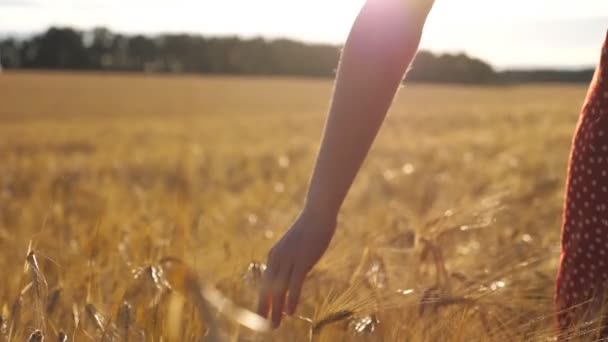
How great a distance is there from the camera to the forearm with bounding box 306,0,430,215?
92 cm

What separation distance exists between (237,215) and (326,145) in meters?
2.02

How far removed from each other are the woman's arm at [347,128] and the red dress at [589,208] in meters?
0.28

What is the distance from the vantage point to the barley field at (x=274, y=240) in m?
1.02

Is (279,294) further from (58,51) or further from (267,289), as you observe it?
(58,51)

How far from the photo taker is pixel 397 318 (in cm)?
102

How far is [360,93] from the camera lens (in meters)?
0.92

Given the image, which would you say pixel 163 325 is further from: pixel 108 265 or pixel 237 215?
pixel 237 215

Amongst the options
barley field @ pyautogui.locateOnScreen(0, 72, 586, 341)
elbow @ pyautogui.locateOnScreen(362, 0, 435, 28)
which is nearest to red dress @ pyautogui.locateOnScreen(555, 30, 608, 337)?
barley field @ pyautogui.locateOnScreen(0, 72, 586, 341)

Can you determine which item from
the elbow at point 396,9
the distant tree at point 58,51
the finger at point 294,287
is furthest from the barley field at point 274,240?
the distant tree at point 58,51

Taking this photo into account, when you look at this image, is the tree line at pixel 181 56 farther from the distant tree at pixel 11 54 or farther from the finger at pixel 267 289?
the finger at pixel 267 289

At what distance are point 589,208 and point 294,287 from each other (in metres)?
0.40

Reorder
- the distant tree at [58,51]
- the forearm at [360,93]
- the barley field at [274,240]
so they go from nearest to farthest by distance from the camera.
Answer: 1. the forearm at [360,93]
2. the barley field at [274,240]
3. the distant tree at [58,51]

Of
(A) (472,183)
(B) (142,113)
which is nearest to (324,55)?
(B) (142,113)

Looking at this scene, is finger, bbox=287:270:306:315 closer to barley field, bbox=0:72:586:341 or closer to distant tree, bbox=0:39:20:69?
barley field, bbox=0:72:586:341
